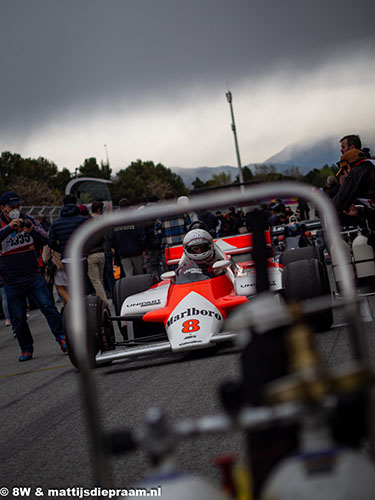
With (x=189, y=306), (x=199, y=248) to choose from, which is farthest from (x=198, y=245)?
(x=189, y=306)

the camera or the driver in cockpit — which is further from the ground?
the camera

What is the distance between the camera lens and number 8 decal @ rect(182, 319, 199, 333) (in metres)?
6.38

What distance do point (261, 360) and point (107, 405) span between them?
12.2 feet

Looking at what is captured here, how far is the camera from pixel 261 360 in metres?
2.05

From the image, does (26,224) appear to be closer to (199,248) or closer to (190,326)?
(199,248)

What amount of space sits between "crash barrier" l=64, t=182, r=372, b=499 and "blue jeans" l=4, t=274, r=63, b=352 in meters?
6.78

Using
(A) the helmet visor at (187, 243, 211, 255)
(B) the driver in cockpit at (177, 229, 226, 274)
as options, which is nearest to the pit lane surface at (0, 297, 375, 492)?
(B) the driver in cockpit at (177, 229, 226, 274)

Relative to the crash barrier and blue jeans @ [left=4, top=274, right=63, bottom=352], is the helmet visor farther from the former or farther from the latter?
the crash barrier

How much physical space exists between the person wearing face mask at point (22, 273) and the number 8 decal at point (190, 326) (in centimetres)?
291

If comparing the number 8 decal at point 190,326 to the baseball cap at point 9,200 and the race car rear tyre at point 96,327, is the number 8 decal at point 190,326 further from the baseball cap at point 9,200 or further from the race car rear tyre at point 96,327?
the baseball cap at point 9,200

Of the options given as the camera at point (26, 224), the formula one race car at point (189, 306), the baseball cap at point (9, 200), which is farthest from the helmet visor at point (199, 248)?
the baseball cap at point (9, 200)

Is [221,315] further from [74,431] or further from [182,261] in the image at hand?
[74,431]

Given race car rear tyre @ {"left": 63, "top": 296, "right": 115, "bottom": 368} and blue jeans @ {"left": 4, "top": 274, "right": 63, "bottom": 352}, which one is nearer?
race car rear tyre @ {"left": 63, "top": 296, "right": 115, "bottom": 368}

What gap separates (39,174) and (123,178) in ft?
91.5
